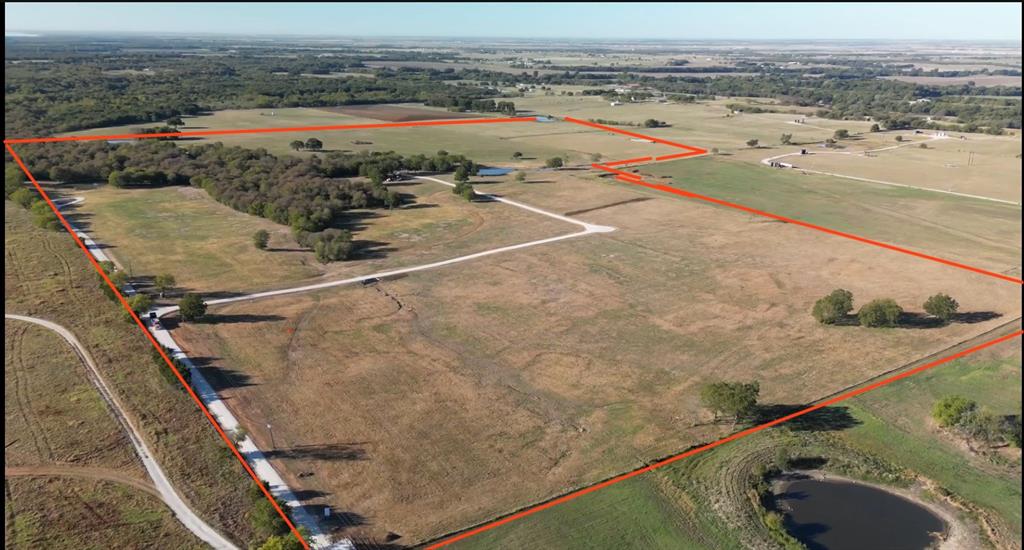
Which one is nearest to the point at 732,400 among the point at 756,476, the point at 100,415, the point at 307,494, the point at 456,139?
the point at 756,476

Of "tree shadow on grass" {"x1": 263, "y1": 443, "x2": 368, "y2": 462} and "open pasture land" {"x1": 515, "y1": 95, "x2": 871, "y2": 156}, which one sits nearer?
"tree shadow on grass" {"x1": 263, "y1": 443, "x2": 368, "y2": 462}

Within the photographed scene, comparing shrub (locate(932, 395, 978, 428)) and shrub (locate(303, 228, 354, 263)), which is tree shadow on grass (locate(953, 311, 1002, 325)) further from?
shrub (locate(303, 228, 354, 263))

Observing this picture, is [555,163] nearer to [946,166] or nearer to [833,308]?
[833,308]

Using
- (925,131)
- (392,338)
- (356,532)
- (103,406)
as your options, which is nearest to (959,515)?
(356,532)

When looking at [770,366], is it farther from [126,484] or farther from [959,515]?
[126,484]
